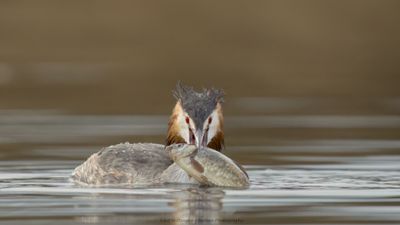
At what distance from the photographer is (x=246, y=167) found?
677 inches

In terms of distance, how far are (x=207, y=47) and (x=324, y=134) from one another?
16.6 m

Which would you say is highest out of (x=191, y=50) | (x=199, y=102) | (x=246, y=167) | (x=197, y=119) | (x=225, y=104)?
(x=191, y=50)

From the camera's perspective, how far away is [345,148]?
63.0ft

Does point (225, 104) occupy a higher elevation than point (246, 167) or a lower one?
higher

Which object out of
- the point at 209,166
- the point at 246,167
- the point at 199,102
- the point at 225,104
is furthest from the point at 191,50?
the point at 209,166

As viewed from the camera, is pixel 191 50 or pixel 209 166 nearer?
pixel 209 166

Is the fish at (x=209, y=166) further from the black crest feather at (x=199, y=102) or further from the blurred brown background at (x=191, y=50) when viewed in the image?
the blurred brown background at (x=191, y=50)

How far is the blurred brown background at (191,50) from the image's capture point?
29.0 metres

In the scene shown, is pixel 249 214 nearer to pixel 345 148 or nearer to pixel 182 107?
pixel 182 107

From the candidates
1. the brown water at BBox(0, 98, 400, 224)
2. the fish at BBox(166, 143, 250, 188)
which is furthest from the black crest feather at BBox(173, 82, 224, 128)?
the brown water at BBox(0, 98, 400, 224)

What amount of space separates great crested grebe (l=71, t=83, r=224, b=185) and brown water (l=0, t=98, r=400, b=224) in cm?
28

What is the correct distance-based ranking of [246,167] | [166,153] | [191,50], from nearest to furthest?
1. [166,153]
2. [246,167]
3. [191,50]

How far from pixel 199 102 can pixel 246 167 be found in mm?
2089

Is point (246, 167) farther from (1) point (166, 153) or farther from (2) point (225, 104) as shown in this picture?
(2) point (225, 104)
